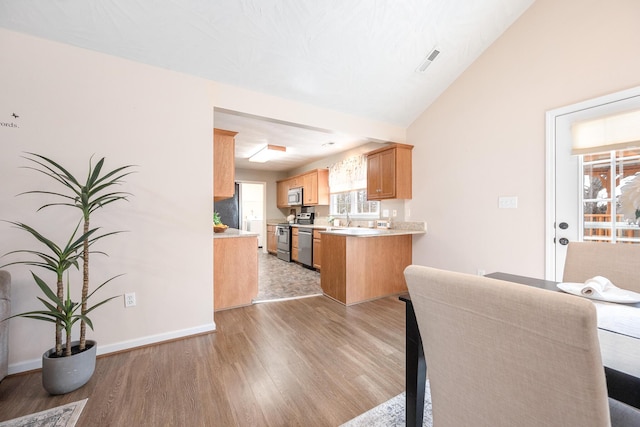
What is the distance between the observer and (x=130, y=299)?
209cm

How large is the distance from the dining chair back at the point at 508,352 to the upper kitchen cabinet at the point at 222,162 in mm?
2550

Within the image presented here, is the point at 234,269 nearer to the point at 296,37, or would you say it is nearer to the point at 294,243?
the point at 296,37

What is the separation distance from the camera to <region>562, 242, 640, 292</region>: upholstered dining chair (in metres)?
1.33

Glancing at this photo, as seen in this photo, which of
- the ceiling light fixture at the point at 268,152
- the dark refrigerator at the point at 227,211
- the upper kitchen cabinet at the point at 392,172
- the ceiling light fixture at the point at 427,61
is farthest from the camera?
the dark refrigerator at the point at 227,211

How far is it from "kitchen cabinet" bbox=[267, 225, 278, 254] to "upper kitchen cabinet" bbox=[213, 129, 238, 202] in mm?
3836

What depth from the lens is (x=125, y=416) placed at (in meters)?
1.39

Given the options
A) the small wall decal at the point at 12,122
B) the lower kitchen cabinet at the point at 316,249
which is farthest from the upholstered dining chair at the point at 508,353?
the lower kitchen cabinet at the point at 316,249

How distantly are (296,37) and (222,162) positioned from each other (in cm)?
145

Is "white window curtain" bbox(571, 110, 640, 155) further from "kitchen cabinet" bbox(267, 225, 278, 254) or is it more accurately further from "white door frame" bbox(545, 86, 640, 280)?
"kitchen cabinet" bbox(267, 225, 278, 254)

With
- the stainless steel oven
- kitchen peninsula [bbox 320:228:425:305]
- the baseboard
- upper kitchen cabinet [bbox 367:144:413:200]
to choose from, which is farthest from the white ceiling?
the stainless steel oven

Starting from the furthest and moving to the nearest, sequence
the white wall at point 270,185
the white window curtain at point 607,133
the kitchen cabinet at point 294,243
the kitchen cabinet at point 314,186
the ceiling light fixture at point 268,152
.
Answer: the white wall at point 270,185
the kitchen cabinet at point 294,243
the kitchen cabinet at point 314,186
the ceiling light fixture at point 268,152
the white window curtain at point 607,133

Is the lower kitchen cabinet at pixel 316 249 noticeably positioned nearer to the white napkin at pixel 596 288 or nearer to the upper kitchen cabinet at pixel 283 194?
the upper kitchen cabinet at pixel 283 194

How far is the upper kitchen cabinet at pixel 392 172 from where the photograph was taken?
3664mm

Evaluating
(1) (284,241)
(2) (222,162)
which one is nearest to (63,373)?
(2) (222,162)
